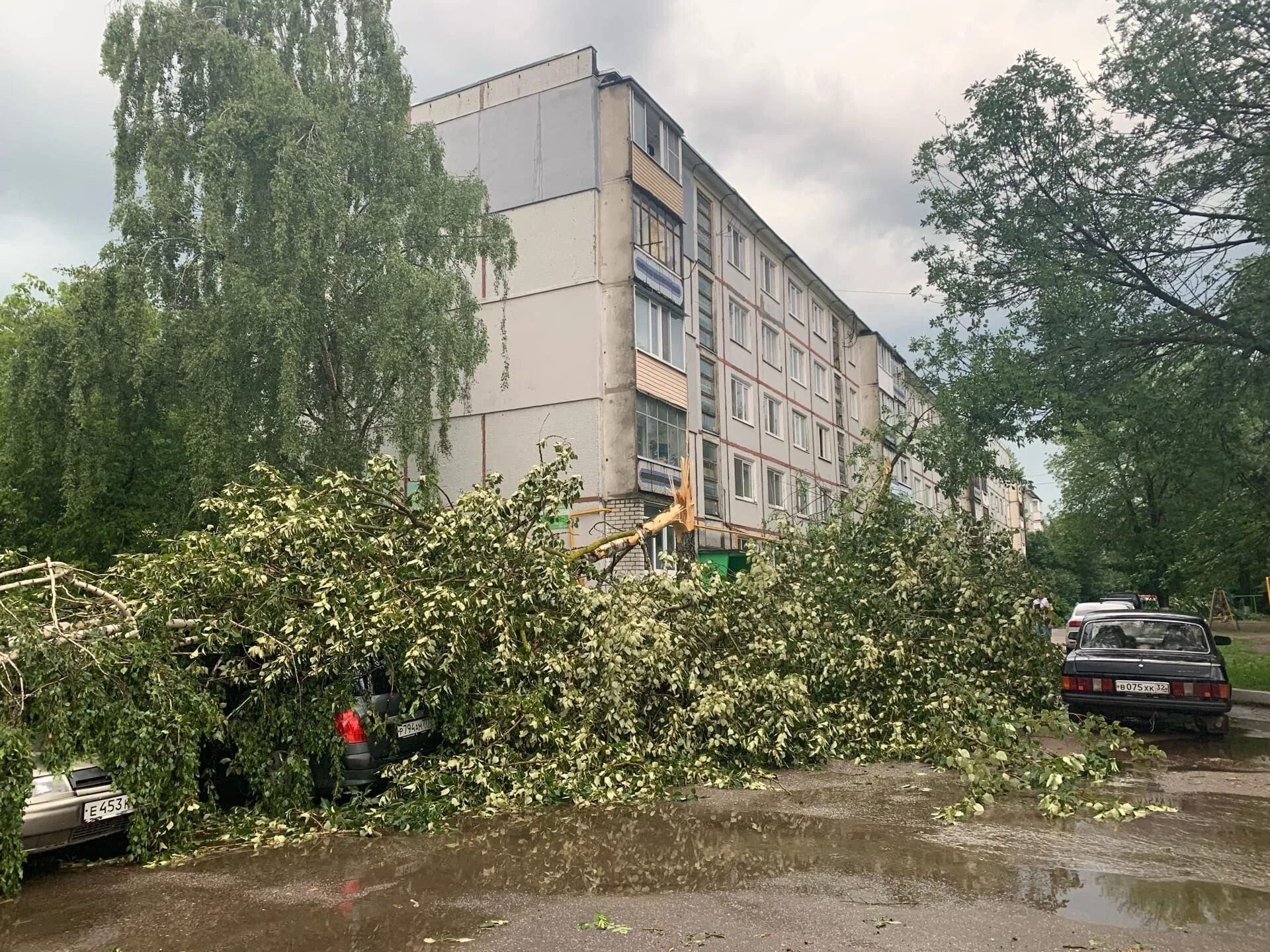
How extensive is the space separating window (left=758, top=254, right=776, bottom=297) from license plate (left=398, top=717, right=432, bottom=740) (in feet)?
102

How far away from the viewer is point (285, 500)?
29.0 ft

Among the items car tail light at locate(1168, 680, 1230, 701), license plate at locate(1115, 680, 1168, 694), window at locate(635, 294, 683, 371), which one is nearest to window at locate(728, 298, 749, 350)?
window at locate(635, 294, 683, 371)

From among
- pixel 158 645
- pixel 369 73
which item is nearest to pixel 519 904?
pixel 158 645

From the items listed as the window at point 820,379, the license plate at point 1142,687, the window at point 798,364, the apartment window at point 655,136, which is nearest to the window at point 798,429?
the window at point 798,364

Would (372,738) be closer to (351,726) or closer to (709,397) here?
(351,726)

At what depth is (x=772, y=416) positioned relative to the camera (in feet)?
124

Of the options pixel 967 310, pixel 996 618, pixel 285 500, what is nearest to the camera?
pixel 285 500

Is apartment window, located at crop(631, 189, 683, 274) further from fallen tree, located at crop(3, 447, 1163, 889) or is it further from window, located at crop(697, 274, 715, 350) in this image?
fallen tree, located at crop(3, 447, 1163, 889)

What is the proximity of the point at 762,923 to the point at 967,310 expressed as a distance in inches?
556

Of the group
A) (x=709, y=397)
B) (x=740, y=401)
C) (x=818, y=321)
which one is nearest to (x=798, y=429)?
(x=740, y=401)

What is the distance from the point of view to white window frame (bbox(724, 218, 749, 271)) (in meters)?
34.8

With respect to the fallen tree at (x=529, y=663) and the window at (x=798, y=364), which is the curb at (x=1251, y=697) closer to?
the fallen tree at (x=529, y=663)

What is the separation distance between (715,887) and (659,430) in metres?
21.4

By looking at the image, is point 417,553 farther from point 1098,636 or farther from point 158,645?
point 1098,636
